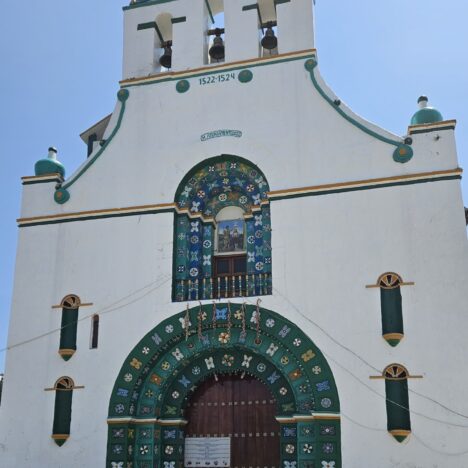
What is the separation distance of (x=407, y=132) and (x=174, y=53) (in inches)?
216

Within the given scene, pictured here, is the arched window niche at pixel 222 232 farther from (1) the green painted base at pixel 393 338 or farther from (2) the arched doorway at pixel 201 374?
(1) the green painted base at pixel 393 338

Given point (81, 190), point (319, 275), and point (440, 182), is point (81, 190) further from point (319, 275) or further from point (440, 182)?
point (440, 182)

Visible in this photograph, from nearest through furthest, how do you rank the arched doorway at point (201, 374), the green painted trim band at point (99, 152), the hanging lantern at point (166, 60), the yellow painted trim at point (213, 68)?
the arched doorway at point (201, 374) → the yellow painted trim at point (213, 68) → the green painted trim band at point (99, 152) → the hanging lantern at point (166, 60)

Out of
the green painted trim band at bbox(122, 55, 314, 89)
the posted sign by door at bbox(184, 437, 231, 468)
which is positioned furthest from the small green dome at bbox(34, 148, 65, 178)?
the posted sign by door at bbox(184, 437, 231, 468)

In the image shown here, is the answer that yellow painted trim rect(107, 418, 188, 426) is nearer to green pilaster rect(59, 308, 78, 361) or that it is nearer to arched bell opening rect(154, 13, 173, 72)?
green pilaster rect(59, 308, 78, 361)

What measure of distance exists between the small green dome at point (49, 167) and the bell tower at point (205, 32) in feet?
7.81

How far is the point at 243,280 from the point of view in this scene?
48.7ft

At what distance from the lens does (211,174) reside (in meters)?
15.7

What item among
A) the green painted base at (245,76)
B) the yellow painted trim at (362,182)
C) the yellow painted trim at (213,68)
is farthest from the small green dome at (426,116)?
the green painted base at (245,76)

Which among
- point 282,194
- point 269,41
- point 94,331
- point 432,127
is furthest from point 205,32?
point 94,331

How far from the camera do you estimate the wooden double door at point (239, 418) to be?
13.9 m

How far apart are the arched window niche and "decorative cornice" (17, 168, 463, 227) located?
189mm

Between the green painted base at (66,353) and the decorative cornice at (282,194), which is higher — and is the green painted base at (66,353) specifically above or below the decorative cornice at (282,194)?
below

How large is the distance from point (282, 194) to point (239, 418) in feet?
14.0
